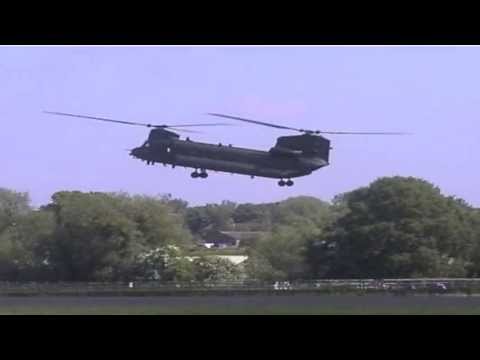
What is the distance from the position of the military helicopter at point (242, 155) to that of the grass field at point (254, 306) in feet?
9.90

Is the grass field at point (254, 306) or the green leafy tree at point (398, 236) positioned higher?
the green leafy tree at point (398, 236)

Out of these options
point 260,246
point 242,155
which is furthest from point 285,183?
point 260,246

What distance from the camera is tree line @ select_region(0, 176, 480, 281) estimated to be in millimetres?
32688

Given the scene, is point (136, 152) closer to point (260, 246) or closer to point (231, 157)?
point (231, 157)

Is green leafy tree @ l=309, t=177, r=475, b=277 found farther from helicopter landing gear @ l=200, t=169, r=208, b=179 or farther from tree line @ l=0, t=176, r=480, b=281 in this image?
helicopter landing gear @ l=200, t=169, r=208, b=179

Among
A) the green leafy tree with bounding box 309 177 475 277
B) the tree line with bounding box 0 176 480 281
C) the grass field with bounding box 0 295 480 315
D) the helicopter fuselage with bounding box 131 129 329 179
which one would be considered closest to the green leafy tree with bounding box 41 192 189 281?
the tree line with bounding box 0 176 480 281

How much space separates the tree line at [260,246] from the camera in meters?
32.7

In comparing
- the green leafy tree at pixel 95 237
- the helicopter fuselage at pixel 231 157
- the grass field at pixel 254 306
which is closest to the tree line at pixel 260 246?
the green leafy tree at pixel 95 237

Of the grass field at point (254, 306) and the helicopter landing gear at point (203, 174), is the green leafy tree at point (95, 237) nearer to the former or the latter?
the grass field at point (254, 306)

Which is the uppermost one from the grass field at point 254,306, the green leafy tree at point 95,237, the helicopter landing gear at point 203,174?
the helicopter landing gear at point 203,174

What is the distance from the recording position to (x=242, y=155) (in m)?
29.2
